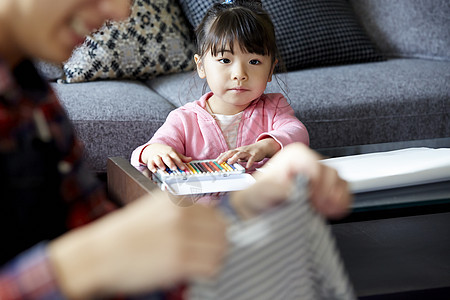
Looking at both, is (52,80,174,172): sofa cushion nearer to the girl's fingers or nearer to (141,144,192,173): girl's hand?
(141,144,192,173): girl's hand

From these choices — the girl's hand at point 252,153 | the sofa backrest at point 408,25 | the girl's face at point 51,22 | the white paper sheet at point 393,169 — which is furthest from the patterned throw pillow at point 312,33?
the girl's face at point 51,22

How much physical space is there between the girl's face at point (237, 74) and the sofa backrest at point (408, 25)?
1229mm

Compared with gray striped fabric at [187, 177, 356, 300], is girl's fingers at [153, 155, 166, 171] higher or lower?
lower

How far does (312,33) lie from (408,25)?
0.51m

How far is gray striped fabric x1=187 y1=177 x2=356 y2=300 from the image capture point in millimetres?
493

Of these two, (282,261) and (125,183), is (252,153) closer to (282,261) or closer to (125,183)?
(125,183)

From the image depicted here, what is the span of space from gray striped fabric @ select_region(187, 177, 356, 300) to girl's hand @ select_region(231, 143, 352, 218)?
0.07 feet

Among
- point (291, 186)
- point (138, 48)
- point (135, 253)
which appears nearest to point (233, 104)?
point (138, 48)

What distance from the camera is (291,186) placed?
56 centimetres

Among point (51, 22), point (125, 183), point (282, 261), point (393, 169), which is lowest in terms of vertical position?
point (125, 183)

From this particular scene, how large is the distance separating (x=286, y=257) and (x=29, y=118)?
10.6 inches

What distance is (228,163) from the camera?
1339 millimetres

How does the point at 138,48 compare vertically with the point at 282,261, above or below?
below

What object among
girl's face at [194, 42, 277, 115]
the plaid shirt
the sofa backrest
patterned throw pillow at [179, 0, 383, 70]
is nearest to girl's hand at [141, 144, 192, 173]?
girl's face at [194, 42, 277, 115]
